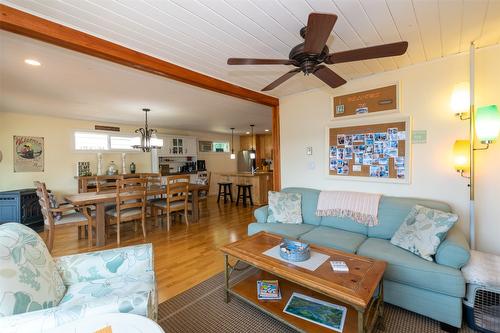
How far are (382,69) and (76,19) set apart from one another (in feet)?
9.82

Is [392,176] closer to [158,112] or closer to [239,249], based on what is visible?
[239,249]

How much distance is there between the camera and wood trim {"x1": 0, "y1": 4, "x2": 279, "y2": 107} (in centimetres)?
145

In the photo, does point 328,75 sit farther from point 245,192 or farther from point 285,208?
point 245,192

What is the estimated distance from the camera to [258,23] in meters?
1.67

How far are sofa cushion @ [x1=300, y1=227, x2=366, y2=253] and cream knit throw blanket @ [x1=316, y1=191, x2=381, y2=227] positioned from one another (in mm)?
203

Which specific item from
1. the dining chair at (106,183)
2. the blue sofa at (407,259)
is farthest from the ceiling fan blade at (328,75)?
the dining chair at (106,183)

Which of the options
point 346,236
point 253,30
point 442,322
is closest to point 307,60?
point 253,30

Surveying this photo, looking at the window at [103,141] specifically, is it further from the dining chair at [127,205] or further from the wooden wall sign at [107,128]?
the dining chair at [127,205]

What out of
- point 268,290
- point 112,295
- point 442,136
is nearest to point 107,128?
point 112,295

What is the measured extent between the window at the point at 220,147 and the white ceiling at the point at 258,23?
19.8 ft

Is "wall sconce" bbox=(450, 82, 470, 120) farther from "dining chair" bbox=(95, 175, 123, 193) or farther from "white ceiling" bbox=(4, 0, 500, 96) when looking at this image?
"dining chair" bbox=(95, 175, 123, 193)

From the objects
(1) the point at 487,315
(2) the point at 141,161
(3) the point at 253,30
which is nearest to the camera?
(1) the point at 487,315

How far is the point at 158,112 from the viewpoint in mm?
4594

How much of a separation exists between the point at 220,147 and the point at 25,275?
7504 millimetres
